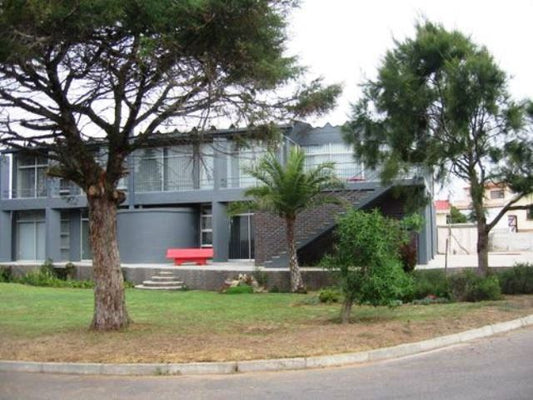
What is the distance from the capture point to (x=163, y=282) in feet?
82.8

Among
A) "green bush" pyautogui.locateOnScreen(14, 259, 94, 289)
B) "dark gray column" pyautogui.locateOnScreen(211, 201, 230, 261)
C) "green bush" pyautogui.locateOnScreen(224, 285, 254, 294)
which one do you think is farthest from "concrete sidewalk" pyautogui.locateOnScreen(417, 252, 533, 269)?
"green bush" pyautogui.locateOnScreen(14, 259, 94, 289)

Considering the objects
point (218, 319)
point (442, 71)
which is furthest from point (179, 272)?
point (442, 71)

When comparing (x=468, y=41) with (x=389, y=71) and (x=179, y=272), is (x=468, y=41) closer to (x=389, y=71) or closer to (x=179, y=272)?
(x=389, y=71)

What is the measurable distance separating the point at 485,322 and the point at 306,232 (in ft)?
44.9

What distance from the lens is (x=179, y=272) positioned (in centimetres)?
2544

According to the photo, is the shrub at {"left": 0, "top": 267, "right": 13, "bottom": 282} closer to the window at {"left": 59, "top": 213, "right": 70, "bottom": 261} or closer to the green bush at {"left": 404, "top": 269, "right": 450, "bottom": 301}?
the window at {"left": 59, "top": 213, "right": 70, "bottom": 261}

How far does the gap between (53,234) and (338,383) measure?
29706 mm

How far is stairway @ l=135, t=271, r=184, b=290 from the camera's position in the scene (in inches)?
981

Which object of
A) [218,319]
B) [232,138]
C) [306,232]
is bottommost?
[218,319]

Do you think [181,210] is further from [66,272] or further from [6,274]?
[6,274]

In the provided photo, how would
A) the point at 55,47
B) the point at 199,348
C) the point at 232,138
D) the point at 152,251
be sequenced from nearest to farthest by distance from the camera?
the point at 199,348
the point at 55,47
the point at 232,138
the point at 152,251

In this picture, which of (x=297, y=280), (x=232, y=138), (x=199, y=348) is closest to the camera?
(x=199, y=348)

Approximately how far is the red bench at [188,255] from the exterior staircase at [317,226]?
3.89 m

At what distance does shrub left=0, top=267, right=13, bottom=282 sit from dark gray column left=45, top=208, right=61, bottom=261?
5243 millimetres
